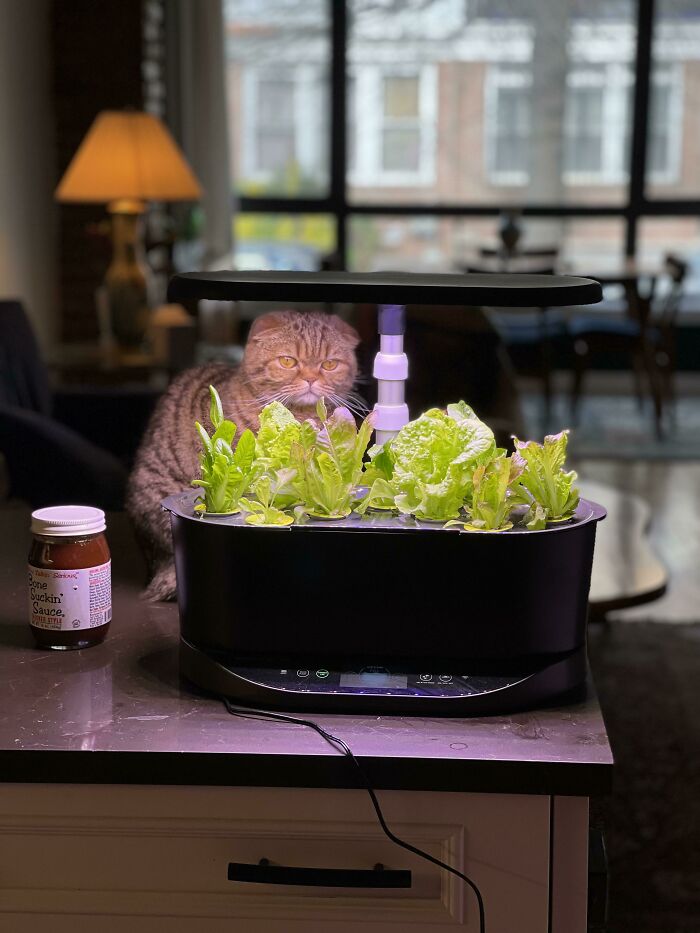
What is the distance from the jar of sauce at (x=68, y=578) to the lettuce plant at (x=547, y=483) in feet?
1.27

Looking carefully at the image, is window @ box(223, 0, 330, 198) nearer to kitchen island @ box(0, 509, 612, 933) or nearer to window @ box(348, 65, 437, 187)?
window @ box(348, 65, 437, 187)

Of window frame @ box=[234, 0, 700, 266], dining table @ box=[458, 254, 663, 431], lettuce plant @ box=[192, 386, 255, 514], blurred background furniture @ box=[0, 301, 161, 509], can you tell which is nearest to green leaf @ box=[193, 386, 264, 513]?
lettuce plant @ box=[192, 386, 255, 514]

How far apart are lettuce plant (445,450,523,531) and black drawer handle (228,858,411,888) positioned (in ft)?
0.88

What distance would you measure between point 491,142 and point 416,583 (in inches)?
247

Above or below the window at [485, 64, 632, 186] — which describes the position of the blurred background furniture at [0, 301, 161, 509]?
below

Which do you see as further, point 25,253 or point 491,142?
point 491,142

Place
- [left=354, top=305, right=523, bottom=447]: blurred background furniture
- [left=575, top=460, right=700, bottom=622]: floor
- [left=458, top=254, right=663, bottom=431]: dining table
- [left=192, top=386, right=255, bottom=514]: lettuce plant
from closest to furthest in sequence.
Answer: [left=192, top=386, right=255, bottom=514]: lettuce plant < [left=354, top=305, right=523, bottom=447]: blurred background furniture < [left=575, top=460, right=700, bottom=622]: floor < [left=458, top=254, right=663, bottom=431]: dining table

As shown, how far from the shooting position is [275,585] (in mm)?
973

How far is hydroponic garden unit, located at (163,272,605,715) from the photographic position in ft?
3.13

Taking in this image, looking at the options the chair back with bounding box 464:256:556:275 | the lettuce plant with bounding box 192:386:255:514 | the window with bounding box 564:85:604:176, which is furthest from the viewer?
the window with bounding box 564:85:604:176

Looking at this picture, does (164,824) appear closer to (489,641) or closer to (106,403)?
(489,641)

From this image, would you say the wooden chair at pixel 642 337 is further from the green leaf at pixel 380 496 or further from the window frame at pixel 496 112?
the green leaf at pixel 380 496

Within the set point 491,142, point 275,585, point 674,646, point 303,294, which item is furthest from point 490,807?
point 491,142

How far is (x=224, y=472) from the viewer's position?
3.30ft
